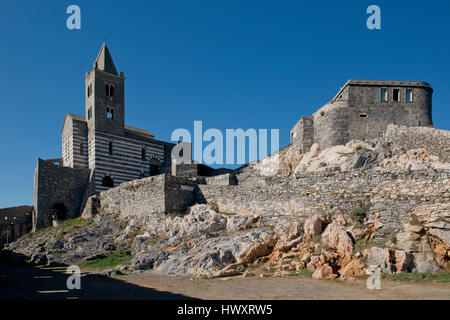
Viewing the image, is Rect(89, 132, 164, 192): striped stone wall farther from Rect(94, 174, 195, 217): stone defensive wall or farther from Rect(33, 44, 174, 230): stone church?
Rect(94, 174, 195, 217): stone defensive wall

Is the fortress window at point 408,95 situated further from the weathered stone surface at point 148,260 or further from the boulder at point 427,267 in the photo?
the weathered stone surface at point 148,260

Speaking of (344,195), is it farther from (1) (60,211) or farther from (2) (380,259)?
(1) (60,211)

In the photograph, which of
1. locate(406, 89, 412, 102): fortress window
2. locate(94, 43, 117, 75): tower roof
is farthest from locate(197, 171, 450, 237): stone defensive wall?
locate(94, 43, 117, 75): tower roof

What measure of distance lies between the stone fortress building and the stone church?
724 inches

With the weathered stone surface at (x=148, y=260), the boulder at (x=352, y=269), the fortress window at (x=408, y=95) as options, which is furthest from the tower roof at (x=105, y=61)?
the boulder at (x=352, y=269)

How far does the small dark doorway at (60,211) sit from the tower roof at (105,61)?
1522 cm

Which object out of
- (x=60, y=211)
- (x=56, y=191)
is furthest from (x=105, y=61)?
(x=60, y=211)

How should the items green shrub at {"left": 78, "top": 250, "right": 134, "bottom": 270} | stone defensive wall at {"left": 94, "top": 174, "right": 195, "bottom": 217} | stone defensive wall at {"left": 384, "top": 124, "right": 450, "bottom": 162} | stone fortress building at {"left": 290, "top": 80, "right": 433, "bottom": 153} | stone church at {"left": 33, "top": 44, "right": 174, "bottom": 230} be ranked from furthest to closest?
stone church at {"left": 33, "top": 44, "right": 174, "bottom": 230} < stone fortress building at {"left": 290, "top": 80, "right": 433, "bottom": 153} < stone defensive wall at {"left": 384, "top": 124, "right": 450, "bottom": 162} < stone defensive wall at {"left": 94, "top": 174, "right": 195, "bottom": 217} < green shrub at {"left": 78, "top": 250, "right": 134, "bottom": 270}

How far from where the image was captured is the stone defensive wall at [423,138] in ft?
86.9

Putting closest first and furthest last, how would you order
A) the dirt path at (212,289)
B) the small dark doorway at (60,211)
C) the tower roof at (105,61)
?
the dirt path at (212,289), the small dark doorway at (60,211), the tower roof at (105,61)

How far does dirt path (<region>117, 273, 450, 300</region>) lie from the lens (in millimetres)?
11414

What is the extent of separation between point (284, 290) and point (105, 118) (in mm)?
31126
